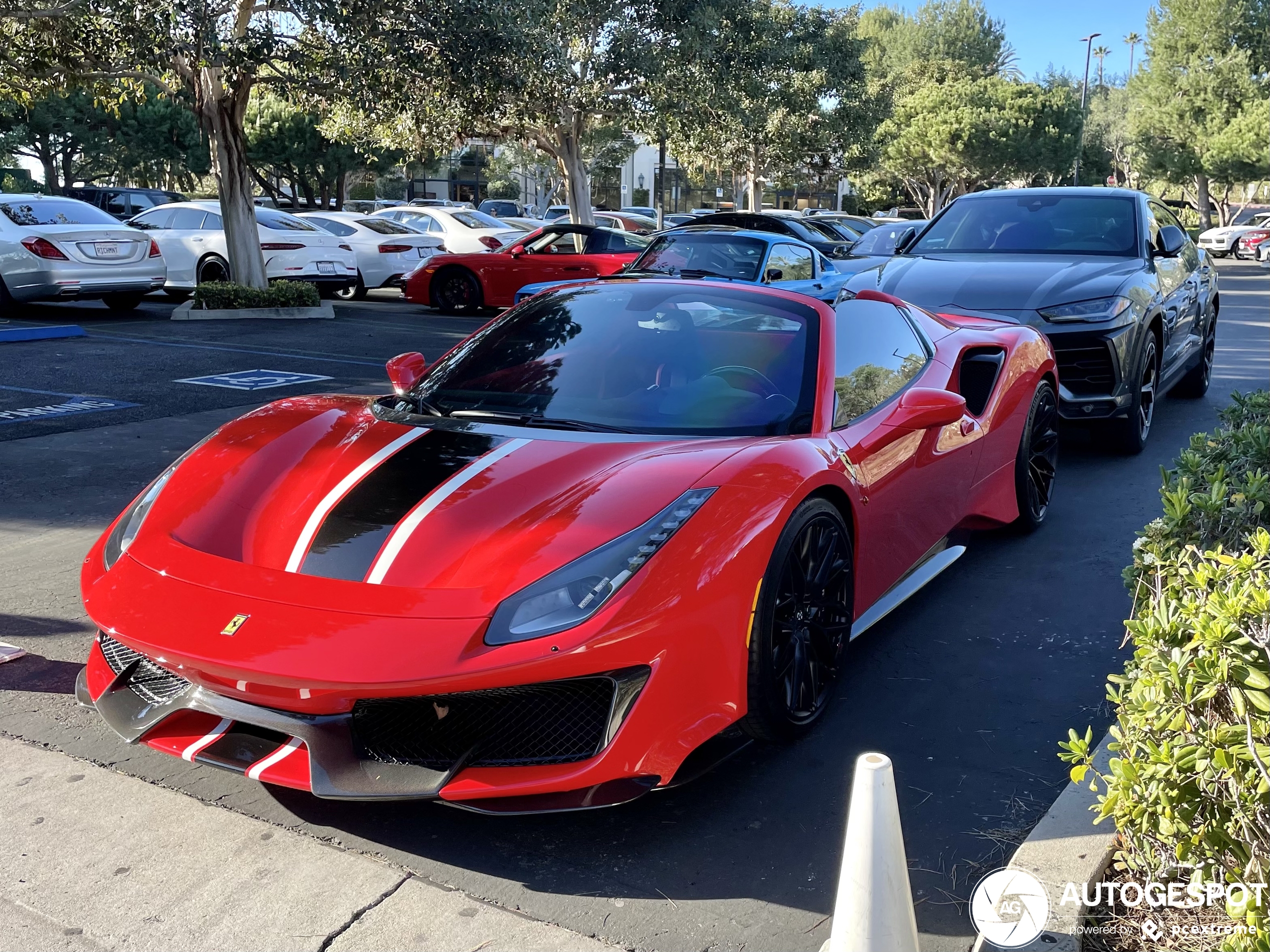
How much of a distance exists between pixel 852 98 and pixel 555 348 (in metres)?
33.2

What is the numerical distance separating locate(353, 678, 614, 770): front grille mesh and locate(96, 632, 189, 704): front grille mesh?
57cm

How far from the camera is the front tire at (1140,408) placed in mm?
7402

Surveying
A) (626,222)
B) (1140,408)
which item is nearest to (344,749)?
(1140,408)

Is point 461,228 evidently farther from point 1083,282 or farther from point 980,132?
point 980,132

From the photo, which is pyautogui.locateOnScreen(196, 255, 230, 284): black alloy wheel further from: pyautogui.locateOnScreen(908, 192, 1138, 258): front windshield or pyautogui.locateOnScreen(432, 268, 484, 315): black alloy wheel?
pyautogui.locateOnScreen(908, 192, 1138, 258): front windshield

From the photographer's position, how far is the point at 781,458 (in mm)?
3533

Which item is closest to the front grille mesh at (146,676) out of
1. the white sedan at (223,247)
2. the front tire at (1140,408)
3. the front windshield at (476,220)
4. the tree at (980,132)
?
the front tire at (1140,408)

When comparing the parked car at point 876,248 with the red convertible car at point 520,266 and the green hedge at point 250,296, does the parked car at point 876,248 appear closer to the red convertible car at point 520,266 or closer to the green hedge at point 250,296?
the red convertible car at point 520,266

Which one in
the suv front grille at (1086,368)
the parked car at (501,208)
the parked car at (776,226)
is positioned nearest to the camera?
the suv front grille at (1086,368)

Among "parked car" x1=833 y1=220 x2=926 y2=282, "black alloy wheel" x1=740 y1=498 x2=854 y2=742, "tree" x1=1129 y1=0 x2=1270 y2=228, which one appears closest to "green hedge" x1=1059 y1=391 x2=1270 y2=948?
"black alloy wheel" x1=740 y1=498 x2=854 y2=742

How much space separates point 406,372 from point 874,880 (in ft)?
9.40

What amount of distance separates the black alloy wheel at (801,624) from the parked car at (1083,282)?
3.28 m

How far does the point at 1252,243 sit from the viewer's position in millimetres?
33531

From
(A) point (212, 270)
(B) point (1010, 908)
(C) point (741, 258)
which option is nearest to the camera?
(B) point (1010, 908)
